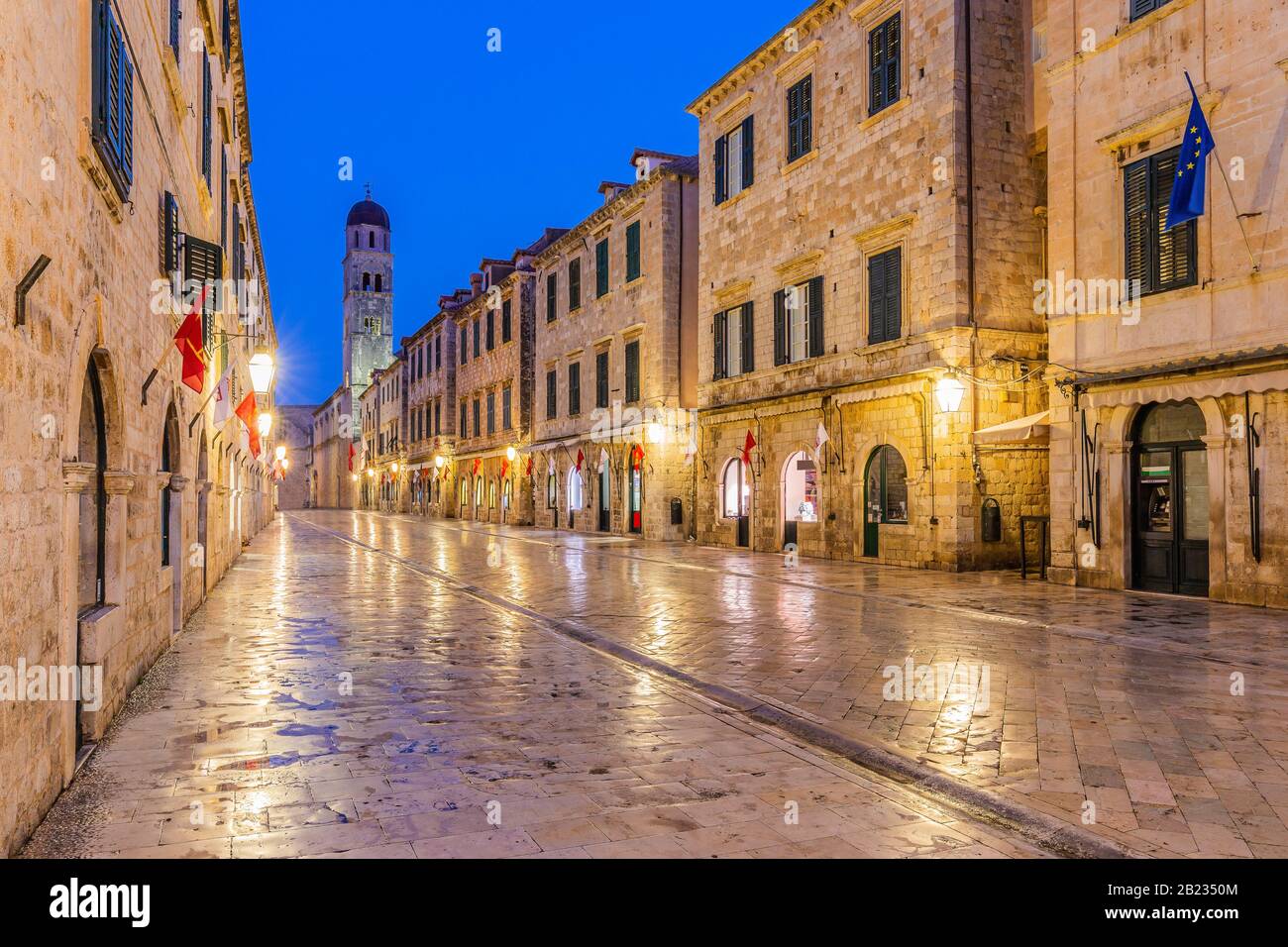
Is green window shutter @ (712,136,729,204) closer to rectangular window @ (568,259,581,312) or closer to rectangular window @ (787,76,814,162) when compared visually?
rectangular window @ (787,76,814,162)

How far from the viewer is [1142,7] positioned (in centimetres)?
1370

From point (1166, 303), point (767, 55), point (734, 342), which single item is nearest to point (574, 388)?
point (734, 342)

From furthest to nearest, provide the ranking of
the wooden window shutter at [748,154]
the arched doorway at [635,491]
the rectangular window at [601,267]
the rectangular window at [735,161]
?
the rectangular window at [601,267] < the arched doorway at [635,491] < the rectangular window at [735,161] < the wooden window shutter at [748,154]

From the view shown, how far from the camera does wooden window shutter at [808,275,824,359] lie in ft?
68.1

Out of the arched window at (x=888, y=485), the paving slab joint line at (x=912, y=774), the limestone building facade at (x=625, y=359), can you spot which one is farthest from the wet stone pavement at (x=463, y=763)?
the limestone building facade at (x=625, y=359)

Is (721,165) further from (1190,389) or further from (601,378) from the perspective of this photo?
(1190,389)

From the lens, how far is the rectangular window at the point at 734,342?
2369 centimetres

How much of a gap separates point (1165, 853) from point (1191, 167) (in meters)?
10.3

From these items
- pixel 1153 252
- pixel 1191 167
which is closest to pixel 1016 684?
pixel 1191 167

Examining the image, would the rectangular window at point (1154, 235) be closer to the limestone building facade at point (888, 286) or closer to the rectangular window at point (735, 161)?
the limestone building facade at point (888, 286)

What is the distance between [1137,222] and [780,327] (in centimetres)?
946

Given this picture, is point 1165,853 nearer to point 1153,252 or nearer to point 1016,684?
point 1016,684

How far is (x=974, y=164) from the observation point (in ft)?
57.1

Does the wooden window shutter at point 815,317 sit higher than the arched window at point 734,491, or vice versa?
the wooden window shutter at point 815,317
